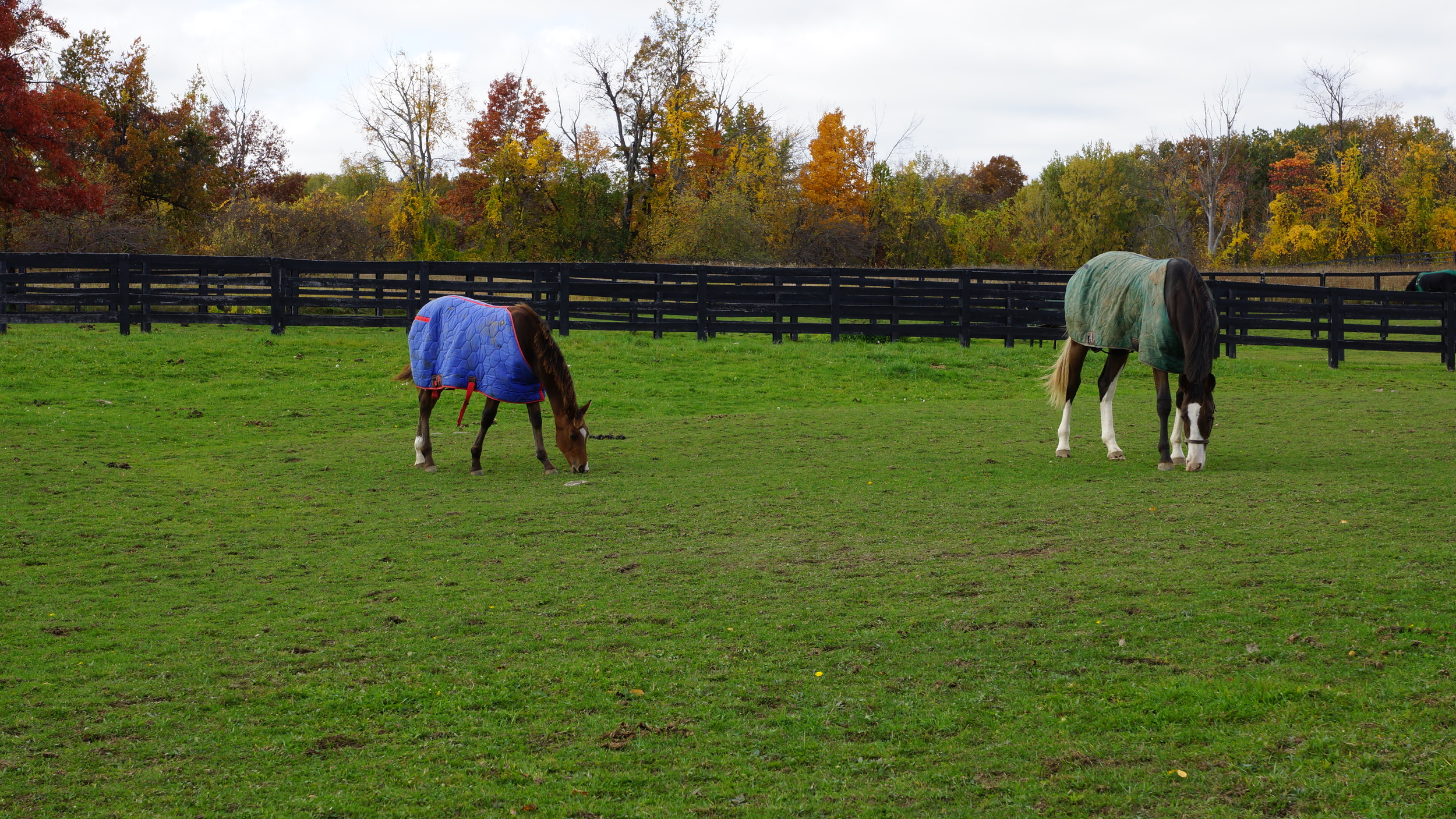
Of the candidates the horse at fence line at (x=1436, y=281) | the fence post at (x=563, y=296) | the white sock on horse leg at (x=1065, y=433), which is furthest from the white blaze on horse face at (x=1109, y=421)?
the horse at fence line at (x=1436, y=281)

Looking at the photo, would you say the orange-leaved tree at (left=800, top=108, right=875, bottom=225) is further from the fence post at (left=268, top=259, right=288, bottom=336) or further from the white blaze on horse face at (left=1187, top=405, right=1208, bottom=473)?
the white blaze on horse face at (left=1187, top=405, right=1208, bottom=473)

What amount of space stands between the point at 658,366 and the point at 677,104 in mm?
27964

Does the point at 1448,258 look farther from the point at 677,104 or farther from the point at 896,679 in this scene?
the point at 896,679

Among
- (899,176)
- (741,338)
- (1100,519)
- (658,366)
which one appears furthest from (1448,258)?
(1100,519)

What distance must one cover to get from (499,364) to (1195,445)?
19.8 feet

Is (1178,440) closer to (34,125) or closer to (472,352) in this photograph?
(472,352)

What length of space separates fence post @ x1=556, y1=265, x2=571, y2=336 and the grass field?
818 centimetres

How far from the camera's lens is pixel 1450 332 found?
18.4 m

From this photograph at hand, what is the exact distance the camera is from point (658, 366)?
1653cm

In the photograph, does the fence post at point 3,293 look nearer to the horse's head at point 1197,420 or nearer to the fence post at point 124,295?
the fence post at point 124,295

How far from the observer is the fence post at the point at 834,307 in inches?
750

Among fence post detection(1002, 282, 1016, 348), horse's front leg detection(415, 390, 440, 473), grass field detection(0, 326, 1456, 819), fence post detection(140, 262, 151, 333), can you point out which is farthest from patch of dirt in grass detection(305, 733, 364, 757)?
fence post detection(1002, 282, 1016, 348)

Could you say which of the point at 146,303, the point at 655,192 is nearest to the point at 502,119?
the point at 655,192

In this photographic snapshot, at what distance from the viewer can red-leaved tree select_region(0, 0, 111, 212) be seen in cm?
2305
